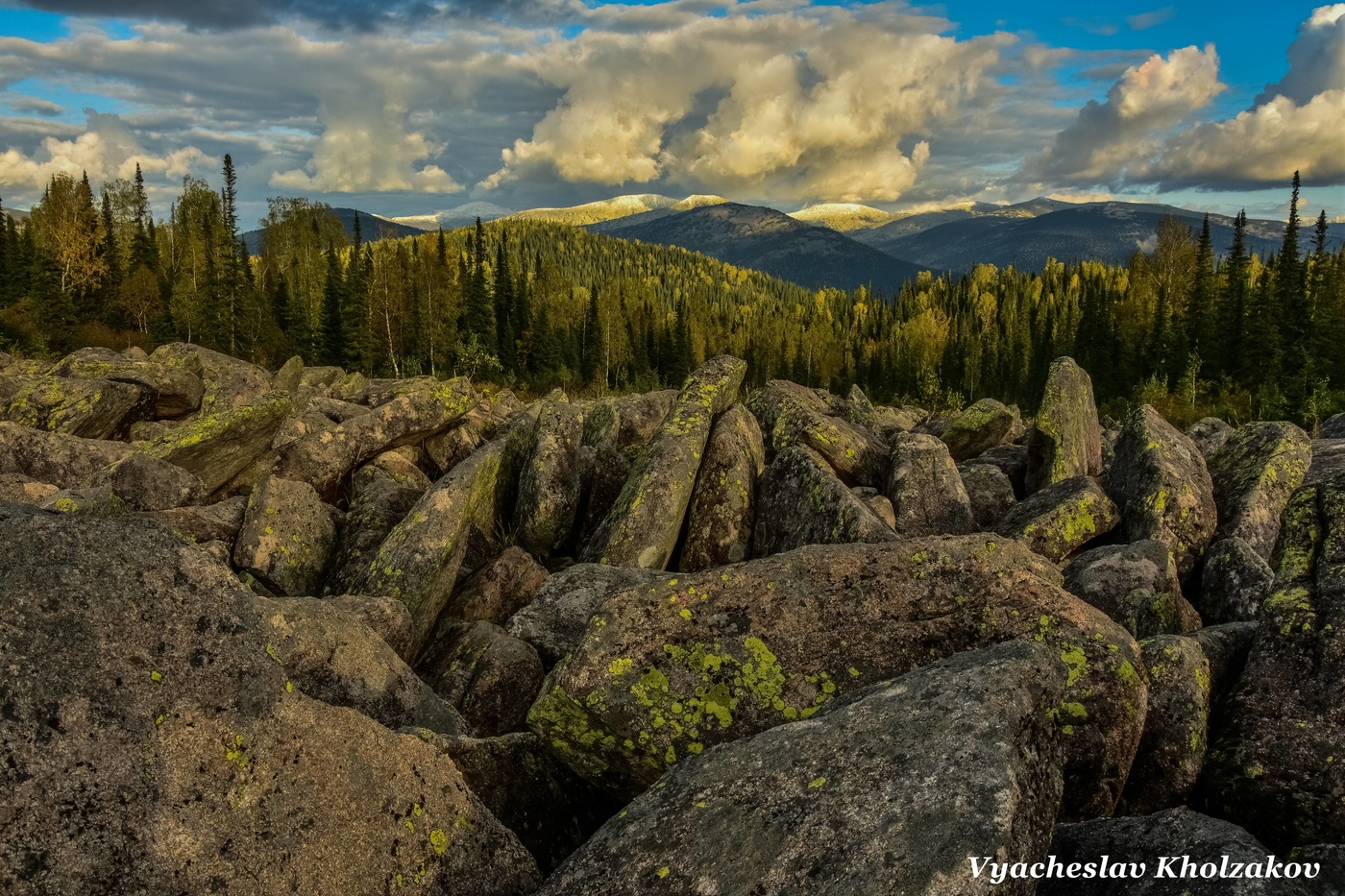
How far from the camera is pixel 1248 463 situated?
1563 cm

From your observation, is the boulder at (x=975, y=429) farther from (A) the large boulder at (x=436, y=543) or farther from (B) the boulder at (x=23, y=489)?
(B) the boulder at (x=23, y=489)

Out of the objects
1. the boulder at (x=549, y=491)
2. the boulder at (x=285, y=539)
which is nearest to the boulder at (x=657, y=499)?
the boulder at (x=549, y=491)

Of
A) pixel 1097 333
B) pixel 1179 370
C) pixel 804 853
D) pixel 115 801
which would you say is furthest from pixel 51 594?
pixel 1097 333

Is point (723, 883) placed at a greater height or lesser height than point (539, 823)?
greater

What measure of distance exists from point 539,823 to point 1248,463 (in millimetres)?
15480

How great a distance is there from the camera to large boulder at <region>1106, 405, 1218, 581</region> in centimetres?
1359

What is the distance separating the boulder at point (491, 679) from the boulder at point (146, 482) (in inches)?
274

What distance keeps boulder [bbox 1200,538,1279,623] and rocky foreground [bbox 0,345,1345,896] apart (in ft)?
0.17

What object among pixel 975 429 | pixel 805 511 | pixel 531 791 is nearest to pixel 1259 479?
pixel 975 429

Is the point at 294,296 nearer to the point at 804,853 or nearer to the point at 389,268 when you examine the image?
the point at 389,268

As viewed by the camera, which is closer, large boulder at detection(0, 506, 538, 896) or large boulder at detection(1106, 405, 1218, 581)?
large boulder at detection(0, 506, 538, 896)

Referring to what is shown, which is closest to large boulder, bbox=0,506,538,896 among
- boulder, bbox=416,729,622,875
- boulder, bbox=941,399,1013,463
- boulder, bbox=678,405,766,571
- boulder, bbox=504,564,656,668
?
boulder, bbox=416,729,622,875

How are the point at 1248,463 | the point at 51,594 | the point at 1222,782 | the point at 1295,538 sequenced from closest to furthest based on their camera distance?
the point at 51,594 → the point at 1222,782 → the point at 1295,538 → the point at 1248,463

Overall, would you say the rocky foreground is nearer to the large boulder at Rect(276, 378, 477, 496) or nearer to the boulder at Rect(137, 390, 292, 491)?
the boulder at Rect(137, 390, 292, 491)
